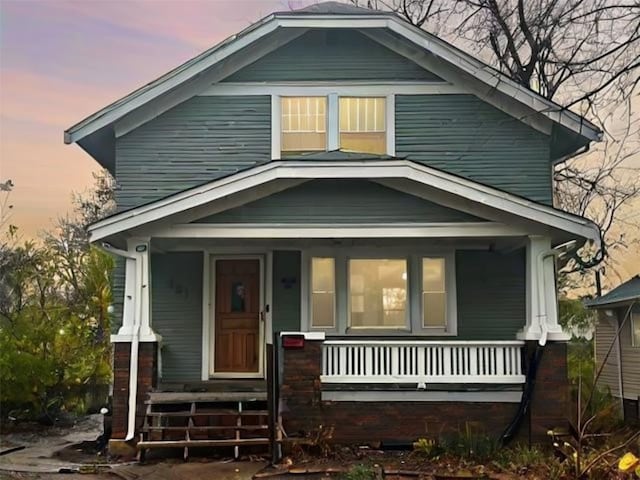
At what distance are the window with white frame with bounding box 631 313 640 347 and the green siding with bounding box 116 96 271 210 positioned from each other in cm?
1039

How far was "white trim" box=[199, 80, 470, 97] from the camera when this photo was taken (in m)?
11.6

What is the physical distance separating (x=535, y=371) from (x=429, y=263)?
2704 millimetres

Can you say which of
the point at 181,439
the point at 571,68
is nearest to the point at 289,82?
the point at 571,68

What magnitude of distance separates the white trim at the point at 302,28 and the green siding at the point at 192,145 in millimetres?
483

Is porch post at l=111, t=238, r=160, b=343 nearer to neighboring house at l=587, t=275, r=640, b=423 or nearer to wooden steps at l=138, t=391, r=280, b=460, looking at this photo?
wooden steps at l=138, t=391, r=280, b=460

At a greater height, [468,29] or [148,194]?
[468,29]

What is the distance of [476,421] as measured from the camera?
9539 millimetres

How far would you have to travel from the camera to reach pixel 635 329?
16812mm

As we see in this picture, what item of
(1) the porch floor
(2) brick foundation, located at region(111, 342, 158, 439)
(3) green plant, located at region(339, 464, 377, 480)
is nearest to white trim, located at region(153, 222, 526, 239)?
(2) brick foundation, located at region(111, 342, 158, 439)

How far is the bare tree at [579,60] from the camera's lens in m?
8.52

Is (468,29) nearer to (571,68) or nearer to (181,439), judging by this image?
(571,68)

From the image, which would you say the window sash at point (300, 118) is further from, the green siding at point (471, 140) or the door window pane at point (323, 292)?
the door window pane at point (323, 292)

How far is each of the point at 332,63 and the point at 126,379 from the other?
601 cm

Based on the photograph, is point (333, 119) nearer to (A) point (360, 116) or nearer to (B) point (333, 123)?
(B) point (333, 123)
